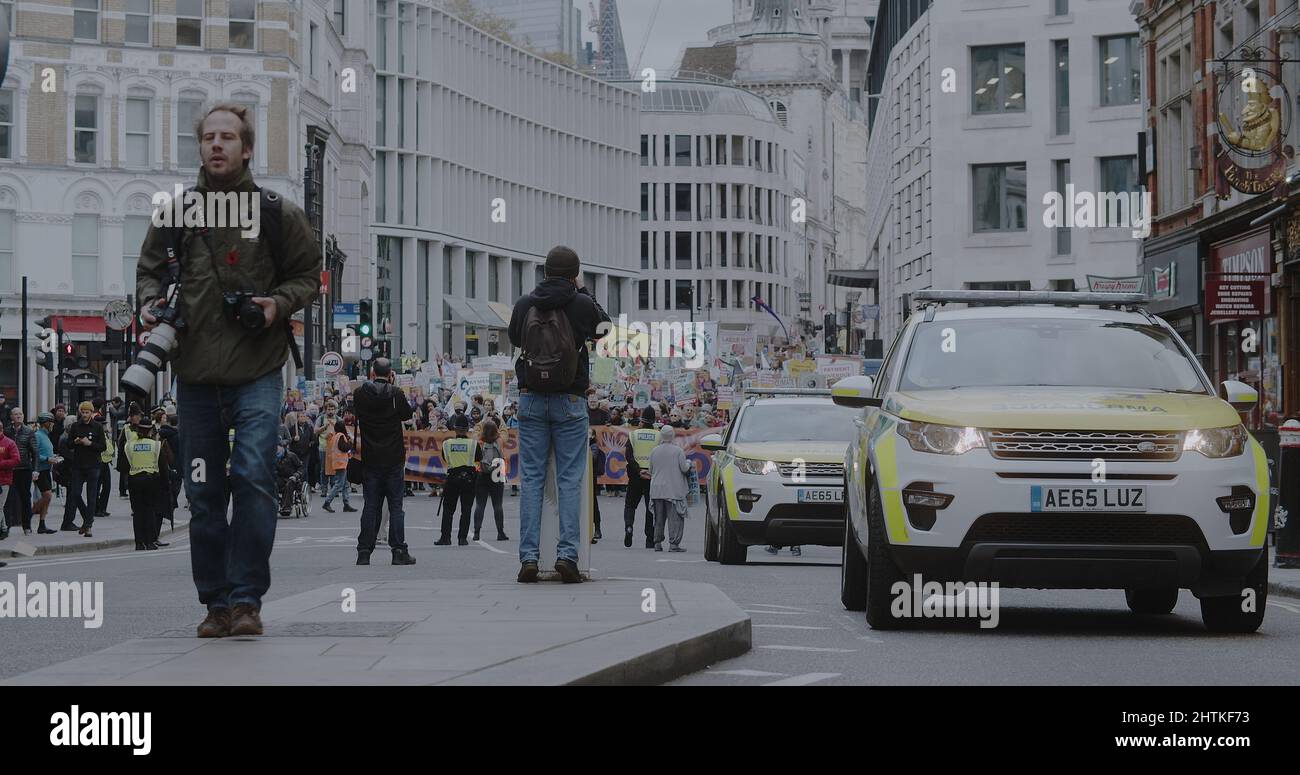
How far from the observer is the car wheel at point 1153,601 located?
12102 mm

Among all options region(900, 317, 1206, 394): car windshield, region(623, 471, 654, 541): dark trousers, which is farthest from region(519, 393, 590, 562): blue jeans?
region(623, 471, 654, 541): dark trousers

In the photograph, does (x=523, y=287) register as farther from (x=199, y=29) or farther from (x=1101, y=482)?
(x=1101, y=482)

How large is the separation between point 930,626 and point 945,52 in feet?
158

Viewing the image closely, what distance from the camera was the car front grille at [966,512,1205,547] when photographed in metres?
9.80

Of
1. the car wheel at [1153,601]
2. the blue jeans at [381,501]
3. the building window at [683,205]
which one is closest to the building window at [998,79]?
the blue jeans at [381,501]

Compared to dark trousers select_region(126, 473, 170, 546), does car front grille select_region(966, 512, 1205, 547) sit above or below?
above

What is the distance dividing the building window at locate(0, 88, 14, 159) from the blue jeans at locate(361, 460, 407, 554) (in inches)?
2013

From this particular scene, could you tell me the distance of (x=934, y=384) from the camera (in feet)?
36.4

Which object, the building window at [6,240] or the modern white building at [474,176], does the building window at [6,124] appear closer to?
the building window at [6,240]

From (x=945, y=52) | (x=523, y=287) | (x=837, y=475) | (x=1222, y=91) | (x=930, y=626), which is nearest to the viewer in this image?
(x=930, y=626)

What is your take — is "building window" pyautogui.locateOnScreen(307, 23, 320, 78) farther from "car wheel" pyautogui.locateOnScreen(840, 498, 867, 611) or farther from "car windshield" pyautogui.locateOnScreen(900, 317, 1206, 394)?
"car windshield" pyautogui.locateOnScreen(900, 317, 1206, 394)

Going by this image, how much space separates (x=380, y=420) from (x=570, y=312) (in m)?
7.95

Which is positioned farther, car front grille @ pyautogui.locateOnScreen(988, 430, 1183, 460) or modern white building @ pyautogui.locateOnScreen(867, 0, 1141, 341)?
modern white building @ pyautogui.locateOnScreen(867, 0, 1141, 341)
